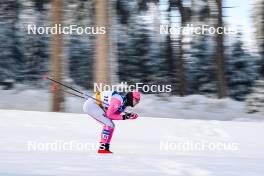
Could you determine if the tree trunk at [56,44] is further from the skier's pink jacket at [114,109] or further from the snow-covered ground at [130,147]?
the skier's pink jacket at [114,109]

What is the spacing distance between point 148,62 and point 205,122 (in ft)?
75.6

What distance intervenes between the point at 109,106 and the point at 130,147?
2103 mm

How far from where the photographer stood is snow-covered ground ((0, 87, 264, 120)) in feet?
57.1

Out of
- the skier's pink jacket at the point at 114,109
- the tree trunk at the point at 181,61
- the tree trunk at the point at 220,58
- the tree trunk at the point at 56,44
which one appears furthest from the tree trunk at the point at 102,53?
the tree trunk at the point at 181,61

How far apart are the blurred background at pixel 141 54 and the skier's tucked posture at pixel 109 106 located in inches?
363

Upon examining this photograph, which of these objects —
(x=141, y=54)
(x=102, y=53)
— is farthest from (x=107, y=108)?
(x=141, y=54)

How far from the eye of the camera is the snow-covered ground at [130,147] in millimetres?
6840

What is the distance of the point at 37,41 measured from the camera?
32.8 m

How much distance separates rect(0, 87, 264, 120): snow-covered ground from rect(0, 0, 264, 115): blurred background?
0.05 metres

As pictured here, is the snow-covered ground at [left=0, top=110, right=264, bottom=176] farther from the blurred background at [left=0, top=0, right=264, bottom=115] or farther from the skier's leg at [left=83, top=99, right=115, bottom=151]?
the blurred background at [left=0, top=0, right=264, bottom=115]

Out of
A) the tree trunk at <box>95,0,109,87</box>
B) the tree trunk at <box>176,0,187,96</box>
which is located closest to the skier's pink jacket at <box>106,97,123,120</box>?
the tree trunk at <box>95,0,109,87</box>

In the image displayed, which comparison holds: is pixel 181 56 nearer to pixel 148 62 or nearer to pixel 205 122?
pixel 148 62

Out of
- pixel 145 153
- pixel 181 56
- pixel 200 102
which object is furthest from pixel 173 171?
pixel 181 56

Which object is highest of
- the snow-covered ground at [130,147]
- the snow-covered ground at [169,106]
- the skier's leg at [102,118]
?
the skier's leg at [102,118]
